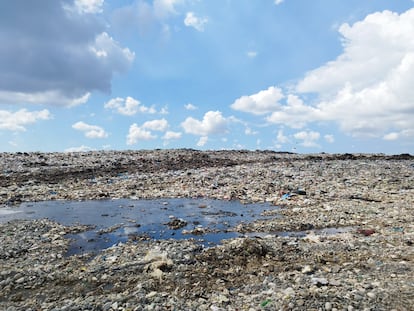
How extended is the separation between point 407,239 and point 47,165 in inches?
695

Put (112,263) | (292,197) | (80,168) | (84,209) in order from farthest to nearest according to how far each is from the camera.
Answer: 1. (80,168)
2. (292,197)
3. (84,209)
4. (112,263)

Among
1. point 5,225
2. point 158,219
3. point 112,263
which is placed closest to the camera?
point 112,263

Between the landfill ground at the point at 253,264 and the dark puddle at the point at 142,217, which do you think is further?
the dark puddle at the point at 142,217

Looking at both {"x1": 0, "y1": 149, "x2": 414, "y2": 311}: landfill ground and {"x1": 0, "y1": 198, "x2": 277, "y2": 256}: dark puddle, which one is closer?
{"x1": 0, "y1": 149, "x2": 414, "y2": 311}: landfill ground

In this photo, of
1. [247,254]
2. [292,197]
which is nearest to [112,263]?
[247,254]

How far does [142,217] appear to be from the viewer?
1025 centimetres

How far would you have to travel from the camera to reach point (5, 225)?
9.10 m

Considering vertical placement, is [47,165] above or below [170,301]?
above

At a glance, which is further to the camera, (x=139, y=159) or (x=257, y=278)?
(x=139, y=159)

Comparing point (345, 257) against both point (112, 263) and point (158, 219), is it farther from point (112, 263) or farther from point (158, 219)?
point (158, 219)

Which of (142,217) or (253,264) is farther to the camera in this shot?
(142,217)

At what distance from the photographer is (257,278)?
542 centimetres

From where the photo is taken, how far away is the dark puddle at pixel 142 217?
832 centimetres

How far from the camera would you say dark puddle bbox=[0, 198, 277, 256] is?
8320 mm
